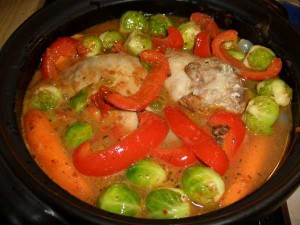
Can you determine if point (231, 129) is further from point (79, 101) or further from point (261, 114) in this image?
point (79, 101)

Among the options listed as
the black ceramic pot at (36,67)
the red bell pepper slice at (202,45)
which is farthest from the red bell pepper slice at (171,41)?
the black ceramic pot at (36,67)

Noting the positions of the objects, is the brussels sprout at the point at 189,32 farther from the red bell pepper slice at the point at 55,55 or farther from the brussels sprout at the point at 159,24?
the red bell pepper slice at the point at 55,55

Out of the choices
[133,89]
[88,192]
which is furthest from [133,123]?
[88,192]

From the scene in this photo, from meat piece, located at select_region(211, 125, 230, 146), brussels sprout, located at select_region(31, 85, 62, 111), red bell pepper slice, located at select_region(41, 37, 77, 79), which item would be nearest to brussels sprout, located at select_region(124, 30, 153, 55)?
red bell pepper slice, located at select_region(41, 37, 77, 79)

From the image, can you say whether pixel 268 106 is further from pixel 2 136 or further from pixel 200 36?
pixel 2 136

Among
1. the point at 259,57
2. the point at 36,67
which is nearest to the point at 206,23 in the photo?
the point at 259,57

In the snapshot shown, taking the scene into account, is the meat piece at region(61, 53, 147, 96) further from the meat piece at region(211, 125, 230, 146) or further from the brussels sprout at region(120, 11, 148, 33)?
the meat piece at region(211, 125, 230, 146)

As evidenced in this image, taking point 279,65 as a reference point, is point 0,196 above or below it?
below
